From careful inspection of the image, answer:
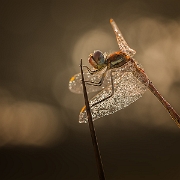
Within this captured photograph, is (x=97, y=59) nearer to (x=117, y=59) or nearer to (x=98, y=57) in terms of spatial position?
(x=98, y=57)

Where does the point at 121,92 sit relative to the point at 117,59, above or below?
below

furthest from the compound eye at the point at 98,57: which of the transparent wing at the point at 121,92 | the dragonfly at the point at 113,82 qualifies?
the transparent wing at the point at 121,92

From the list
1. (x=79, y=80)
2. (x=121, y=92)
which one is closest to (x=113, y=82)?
(x=121, y=92)

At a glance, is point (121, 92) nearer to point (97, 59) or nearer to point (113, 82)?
point (113, 82)

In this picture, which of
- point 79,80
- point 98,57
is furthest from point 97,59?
point 79,80

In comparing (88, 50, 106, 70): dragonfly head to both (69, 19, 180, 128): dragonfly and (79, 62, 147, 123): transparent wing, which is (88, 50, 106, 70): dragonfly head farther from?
Result: (79, 62, 147, 123): transparent wing

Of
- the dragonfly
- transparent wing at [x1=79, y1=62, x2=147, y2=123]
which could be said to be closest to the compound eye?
the dragonfly

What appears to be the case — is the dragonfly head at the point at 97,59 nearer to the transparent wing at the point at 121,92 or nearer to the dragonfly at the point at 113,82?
the dragonfly at the point at 113,82

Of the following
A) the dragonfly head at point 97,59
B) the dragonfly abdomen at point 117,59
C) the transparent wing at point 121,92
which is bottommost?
the transparent wing at point 121,92
